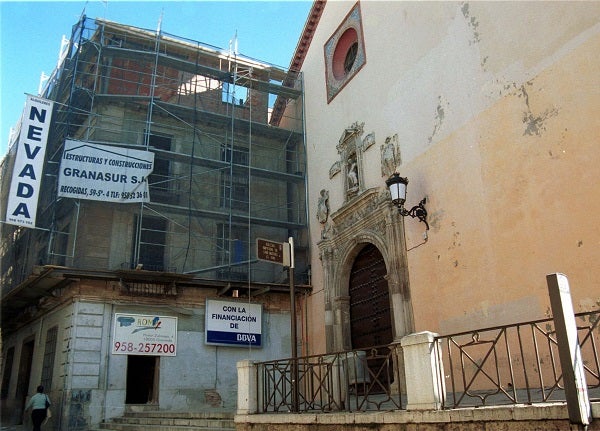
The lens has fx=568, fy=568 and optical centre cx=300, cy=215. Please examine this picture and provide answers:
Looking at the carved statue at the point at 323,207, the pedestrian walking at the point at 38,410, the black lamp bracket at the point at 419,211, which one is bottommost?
the pedestrian walking at the point at 38,410

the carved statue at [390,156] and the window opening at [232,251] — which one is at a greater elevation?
the carved statue at [390,156]

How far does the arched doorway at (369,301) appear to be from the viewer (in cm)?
1231

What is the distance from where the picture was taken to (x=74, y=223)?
1369 cm

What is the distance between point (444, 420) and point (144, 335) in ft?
30.7

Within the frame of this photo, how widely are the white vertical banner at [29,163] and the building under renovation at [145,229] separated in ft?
0.10

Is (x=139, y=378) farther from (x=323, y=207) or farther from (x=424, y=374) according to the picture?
(x=424, y=374)

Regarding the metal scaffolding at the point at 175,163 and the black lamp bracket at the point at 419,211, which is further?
the metal scaffolding at the point at 175,163

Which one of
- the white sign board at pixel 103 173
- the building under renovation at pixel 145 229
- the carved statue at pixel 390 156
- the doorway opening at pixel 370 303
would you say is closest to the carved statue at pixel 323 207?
the building under renovation at pixel 145 229

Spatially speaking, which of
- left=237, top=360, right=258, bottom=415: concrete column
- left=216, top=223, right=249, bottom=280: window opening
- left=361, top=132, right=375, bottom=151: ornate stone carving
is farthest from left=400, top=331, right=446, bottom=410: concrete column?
left=216, top=223, right=249, bottom=280: window opening

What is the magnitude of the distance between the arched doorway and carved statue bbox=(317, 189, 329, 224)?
5.46 ft

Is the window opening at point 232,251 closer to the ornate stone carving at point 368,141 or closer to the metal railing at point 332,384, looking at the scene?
the ornate stone carving at point 368,141

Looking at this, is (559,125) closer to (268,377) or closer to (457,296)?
(457,296)

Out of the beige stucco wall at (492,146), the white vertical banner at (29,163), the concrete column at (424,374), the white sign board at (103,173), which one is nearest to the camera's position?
the concrete column at (424,374)

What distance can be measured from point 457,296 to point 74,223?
9.08 metres
